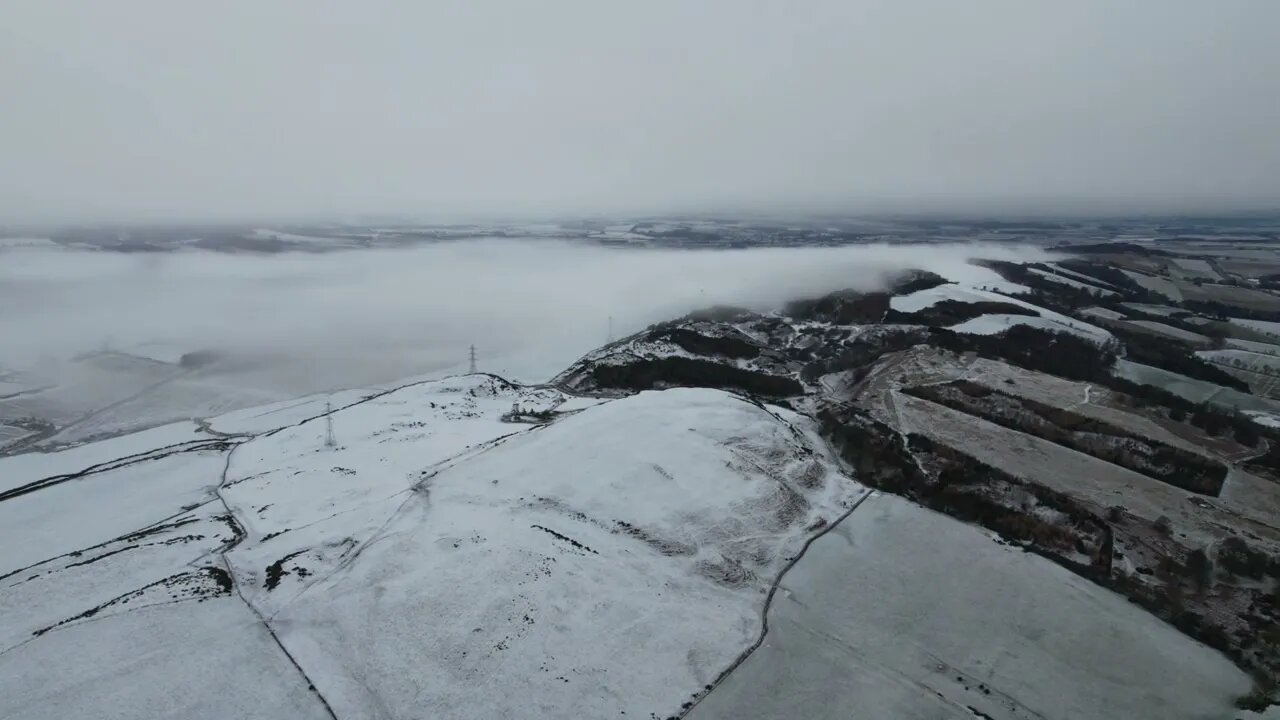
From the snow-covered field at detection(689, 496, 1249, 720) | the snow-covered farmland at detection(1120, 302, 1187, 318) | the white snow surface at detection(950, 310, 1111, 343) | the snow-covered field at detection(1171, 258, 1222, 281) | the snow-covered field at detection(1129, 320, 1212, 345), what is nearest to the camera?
the snow-covered field at detection(689, 496, 1249, 720)

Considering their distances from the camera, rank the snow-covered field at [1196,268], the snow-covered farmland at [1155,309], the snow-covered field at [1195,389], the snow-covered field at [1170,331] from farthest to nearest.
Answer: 1. the snow-covered field at [1196,268]
2. the snow-covered farmland at [1155,309]
3. the snow-covered field at [1170,331]
4. the snow-covered field at [1195,389]

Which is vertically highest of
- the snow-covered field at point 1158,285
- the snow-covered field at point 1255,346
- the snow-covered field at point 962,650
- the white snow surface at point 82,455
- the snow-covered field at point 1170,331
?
the snow-covered field at point 1158,285

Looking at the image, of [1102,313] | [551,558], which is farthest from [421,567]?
[1102,313]

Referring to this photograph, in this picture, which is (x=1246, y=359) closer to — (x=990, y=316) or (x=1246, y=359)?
(x=1246, y=359)

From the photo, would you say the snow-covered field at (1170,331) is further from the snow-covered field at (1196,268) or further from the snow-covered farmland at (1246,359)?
the snow-covered field at (1196,268)

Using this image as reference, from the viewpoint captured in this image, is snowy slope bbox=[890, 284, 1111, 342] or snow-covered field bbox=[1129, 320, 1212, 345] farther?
snow-covered field bbox=[1129, 320, 1212, 345]

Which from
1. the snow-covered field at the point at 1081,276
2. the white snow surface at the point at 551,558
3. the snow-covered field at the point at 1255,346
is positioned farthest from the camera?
the snow-covered field at the point at 1081,276

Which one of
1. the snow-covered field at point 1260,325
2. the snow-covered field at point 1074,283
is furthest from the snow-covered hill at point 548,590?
the snow-covered field at point 1074,283

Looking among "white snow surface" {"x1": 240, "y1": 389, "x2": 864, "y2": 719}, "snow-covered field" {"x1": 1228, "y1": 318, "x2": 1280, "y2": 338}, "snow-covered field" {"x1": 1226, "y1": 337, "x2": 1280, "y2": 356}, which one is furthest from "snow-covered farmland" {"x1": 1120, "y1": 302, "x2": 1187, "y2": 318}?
"white snow surface" {"x1": 240, "y1": 389, "x2": 864, "y2": 719}

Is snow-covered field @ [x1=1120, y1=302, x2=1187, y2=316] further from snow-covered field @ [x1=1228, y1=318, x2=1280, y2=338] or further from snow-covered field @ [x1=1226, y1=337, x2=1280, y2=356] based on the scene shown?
snow-covered field @ [x1=1226, y1=337, x2=1280, y2=356]
